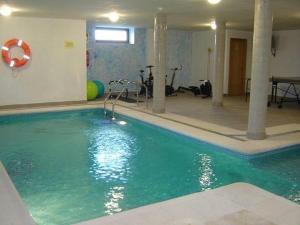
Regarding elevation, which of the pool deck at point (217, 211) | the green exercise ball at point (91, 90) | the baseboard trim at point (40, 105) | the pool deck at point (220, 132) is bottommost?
the pool deck at point (217, 211)

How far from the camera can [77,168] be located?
4.43 meters

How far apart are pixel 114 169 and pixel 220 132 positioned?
2.29 m

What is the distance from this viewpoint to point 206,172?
4.38 meters

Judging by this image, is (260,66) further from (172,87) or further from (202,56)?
(202,56)

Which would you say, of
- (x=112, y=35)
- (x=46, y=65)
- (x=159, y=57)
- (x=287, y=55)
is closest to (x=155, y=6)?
(x=159, y=57)

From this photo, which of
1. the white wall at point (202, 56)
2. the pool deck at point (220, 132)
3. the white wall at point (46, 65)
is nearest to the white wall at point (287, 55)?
the white wall at point (202, 56)

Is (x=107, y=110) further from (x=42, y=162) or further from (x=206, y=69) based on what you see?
(x=206, y=69)

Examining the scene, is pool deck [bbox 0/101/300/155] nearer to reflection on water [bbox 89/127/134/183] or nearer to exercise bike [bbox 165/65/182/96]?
reflection on water [bbox 89/127/134/183]

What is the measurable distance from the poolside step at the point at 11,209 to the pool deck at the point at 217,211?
53cm

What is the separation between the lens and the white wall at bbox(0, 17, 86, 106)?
827cm

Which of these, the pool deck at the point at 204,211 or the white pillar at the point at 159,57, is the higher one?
the white pillar at the point at 159,57

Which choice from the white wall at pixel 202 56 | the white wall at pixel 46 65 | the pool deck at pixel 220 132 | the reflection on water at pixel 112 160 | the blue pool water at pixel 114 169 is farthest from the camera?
the white wall at pixel 202 56

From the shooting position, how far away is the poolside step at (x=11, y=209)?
106 inches

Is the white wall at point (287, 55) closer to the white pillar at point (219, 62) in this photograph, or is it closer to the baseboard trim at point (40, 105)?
the white pillar at point (219, 62)
